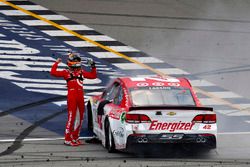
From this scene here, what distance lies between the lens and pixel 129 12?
30797 millimetres

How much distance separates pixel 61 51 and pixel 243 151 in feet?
36.6

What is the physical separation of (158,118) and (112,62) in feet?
35.6

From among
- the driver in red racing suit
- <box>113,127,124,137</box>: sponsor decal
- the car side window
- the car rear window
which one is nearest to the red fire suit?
the driver in red racing suit

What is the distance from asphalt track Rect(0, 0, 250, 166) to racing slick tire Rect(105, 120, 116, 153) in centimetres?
21

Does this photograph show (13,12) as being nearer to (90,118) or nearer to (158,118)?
(90,118)

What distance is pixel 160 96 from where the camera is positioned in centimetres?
1683

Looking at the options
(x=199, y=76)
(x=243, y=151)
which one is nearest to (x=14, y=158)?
(x=243, y=151)

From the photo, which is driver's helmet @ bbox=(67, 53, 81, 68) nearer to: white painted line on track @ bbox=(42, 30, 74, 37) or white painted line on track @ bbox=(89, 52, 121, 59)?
white painted line on track @ bbox=(89, 52, 121, 59)

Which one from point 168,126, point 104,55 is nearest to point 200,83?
point 104,55

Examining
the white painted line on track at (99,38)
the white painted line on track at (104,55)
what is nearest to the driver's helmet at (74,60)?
the white painted line on track at (104,55)

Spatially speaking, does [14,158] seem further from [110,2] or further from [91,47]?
[110,2]

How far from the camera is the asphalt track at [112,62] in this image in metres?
17.1

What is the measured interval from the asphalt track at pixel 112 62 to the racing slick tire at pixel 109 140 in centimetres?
21

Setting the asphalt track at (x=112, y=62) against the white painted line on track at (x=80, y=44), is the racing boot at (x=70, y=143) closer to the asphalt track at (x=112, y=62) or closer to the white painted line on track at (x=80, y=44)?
the asphalt track at (x=112, y=62)
